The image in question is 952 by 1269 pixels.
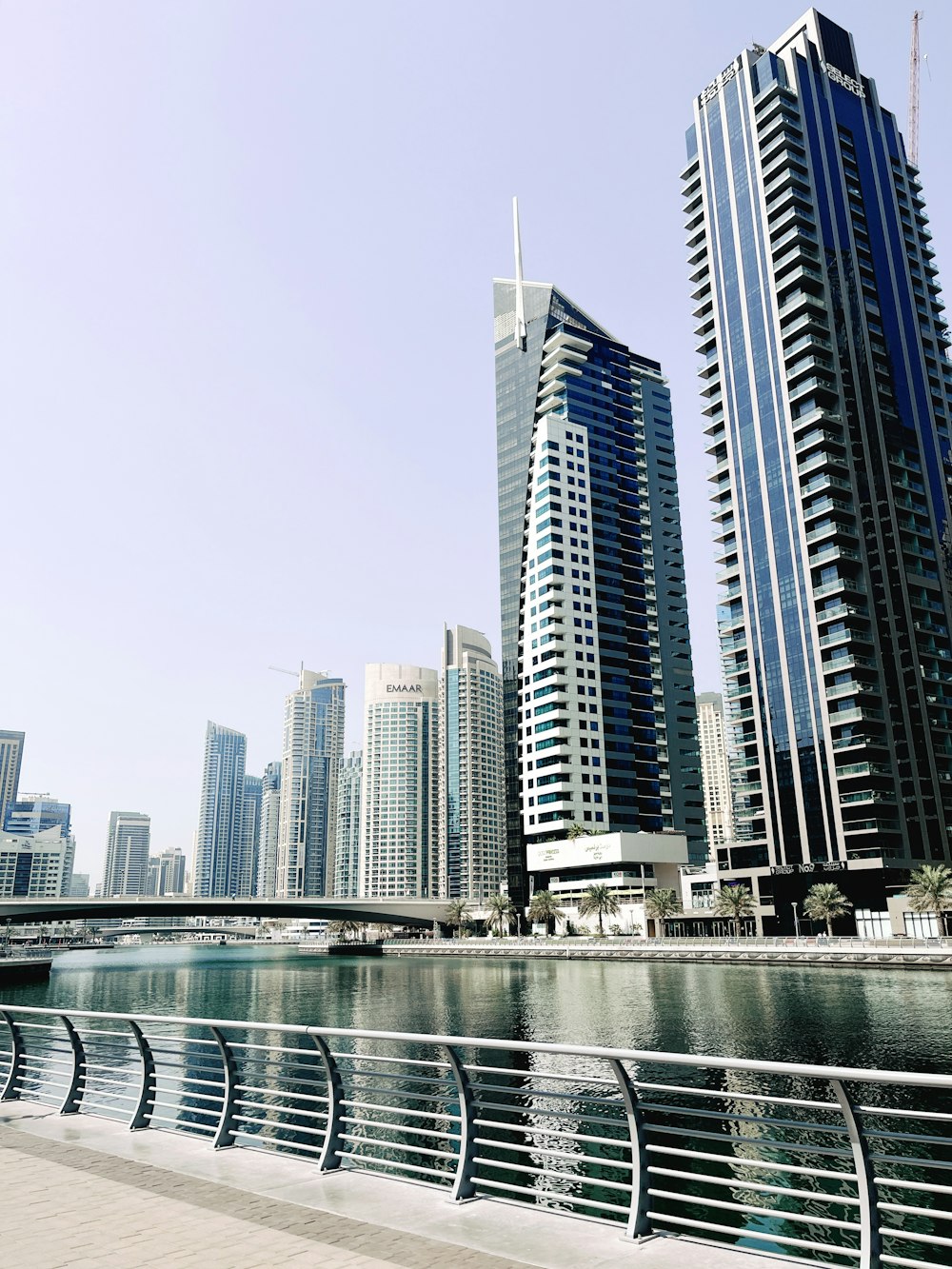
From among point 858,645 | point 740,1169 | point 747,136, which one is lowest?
point 740,1169

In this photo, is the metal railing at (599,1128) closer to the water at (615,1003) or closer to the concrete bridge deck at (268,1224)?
the concrete bridge deck at (268,1224)

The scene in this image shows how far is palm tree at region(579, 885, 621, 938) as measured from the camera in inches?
5669

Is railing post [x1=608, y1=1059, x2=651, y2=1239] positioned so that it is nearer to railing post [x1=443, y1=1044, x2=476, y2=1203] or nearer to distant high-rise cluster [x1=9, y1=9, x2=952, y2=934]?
railing post [x1=443, y1=1044, x2=476, y2=1203]

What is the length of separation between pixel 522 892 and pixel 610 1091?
146872mm

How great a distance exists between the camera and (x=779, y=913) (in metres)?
118

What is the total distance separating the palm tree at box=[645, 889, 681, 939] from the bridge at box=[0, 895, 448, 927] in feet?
182

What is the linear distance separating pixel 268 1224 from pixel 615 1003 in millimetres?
57117

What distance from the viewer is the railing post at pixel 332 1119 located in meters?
11.9

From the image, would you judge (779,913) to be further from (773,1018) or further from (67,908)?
(67,908)

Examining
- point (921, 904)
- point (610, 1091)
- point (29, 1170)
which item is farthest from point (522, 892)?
point (29, 1170)

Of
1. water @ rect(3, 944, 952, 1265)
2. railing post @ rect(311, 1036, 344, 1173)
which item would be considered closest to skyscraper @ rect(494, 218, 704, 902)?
water @ rect(3, 944, 952, 1265)

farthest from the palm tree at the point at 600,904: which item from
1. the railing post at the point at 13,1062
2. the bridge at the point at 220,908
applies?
the railing post at the point at 13,1062

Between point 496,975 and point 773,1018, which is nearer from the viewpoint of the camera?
point 773,1018

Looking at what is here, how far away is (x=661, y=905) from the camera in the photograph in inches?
5271
